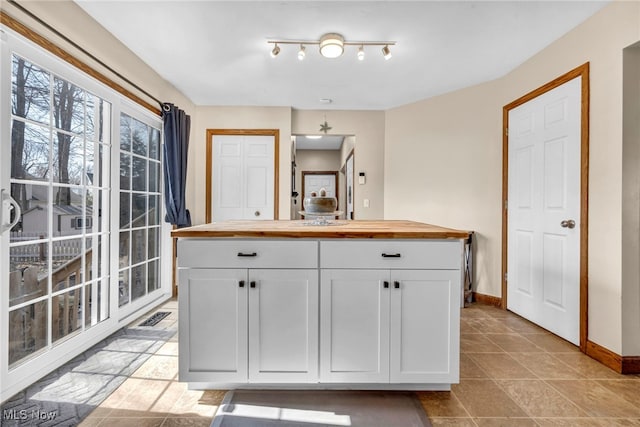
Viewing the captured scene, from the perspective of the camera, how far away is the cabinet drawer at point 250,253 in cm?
157

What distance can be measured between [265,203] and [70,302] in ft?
7.70

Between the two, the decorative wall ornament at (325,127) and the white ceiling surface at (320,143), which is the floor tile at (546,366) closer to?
the decorative wall ornament at (325,127)

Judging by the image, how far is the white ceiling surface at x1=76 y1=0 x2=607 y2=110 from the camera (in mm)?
2088

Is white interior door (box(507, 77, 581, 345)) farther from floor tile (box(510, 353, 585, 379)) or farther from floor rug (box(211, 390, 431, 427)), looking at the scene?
floor rug (box(211, 390, 431, 427))

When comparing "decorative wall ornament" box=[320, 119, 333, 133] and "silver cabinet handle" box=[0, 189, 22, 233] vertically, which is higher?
"decorative wall ornament" box=[320, 119, 333, 133]

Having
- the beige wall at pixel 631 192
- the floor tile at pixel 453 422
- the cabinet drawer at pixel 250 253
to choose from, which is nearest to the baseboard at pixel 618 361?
the beige wall at pixel 631 192

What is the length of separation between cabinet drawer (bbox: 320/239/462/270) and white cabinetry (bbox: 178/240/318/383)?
0.32 feet

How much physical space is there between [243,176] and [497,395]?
350cm

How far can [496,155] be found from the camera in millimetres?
3223

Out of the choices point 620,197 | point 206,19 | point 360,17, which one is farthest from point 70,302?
point 620,197

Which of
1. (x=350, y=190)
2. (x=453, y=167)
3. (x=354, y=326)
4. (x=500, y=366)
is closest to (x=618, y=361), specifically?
(x=500, y=366)

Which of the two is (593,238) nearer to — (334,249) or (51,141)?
(334,249)

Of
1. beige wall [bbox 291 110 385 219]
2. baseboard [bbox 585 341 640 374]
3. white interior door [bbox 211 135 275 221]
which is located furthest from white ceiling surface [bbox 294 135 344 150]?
baseboard [bbox 585 341 640 374]

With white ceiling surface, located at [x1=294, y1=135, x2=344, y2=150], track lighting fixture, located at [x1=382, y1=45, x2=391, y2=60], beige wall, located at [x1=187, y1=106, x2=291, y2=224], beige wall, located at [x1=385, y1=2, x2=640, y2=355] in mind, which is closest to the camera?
beige wall, located at [x1=385, y1=2, x2=640, y2=355]
